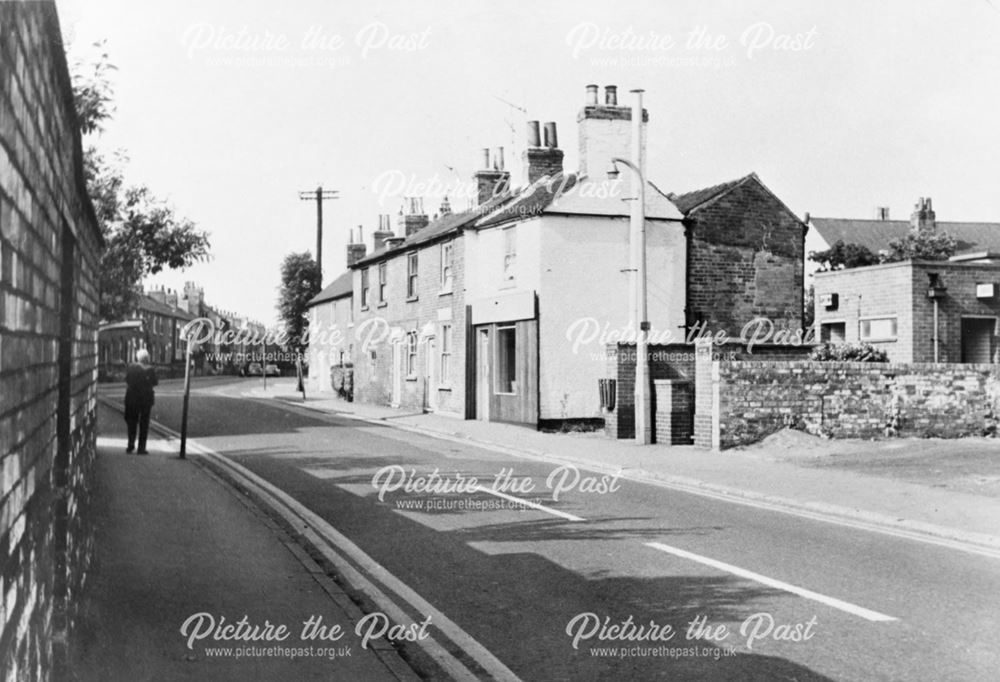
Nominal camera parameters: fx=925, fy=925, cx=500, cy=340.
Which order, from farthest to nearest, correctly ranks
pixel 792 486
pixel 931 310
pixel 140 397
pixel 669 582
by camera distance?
1. pixel 931 310
2. pixel 140 397
3. pixel 792 486
4. pixel 669 582

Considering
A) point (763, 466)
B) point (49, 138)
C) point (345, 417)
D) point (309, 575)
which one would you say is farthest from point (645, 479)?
point (345, 417)

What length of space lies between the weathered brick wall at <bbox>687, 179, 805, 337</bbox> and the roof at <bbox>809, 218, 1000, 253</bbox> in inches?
1211

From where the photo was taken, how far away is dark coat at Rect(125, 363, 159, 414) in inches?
631

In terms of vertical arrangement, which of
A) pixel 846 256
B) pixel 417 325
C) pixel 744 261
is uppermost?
pixel 846 256

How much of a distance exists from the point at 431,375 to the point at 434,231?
5.04m

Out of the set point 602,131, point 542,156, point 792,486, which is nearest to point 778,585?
point 792,486

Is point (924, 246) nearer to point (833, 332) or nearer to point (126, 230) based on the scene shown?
point (833, 332)

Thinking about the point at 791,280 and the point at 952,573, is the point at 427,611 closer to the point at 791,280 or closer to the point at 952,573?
the point at 952,573

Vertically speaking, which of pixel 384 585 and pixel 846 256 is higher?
pixel 846 256

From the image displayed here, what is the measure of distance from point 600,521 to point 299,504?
141 inches

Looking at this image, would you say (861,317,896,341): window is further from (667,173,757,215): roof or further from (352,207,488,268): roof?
(352,207,488,268): roof

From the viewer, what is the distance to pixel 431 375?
99.2ft

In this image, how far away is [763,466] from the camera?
1486 cm

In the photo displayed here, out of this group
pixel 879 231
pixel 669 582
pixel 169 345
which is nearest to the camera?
pixel 669 582
